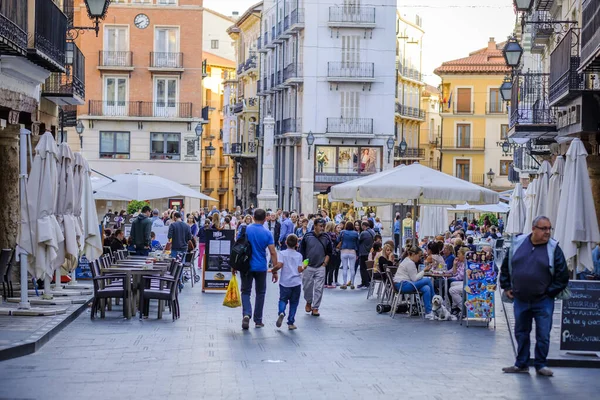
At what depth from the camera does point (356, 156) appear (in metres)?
71.8

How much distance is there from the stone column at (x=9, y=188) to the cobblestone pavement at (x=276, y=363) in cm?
414

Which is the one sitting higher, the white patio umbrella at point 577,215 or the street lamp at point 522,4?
the street lamp at point 522,4

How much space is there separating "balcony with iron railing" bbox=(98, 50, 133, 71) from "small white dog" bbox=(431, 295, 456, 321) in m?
45.9

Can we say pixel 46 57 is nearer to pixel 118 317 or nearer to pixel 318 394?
pixel 118 317

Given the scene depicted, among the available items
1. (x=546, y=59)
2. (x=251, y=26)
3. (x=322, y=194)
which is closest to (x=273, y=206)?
(x=322, y=194)

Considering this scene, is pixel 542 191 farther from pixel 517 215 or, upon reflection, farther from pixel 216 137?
pixel 216 137

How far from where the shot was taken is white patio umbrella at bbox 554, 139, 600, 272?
1747 centimetres

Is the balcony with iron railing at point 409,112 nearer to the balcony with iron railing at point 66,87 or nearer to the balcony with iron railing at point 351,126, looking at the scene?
the balcony with iron railing at point 351,126

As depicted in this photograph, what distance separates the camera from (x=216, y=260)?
88.0 feet

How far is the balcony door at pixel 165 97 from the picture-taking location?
210 feet

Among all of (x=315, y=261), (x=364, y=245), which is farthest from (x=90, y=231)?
(x=364, y=245)

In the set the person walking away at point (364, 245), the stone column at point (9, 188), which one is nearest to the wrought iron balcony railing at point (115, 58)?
the person walking away at point (364, 245)

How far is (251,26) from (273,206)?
33840 millimetres

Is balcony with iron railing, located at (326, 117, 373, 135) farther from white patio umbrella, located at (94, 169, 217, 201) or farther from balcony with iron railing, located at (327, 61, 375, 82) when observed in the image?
white patio umbrella, located at (94, 169, 217, 201)
